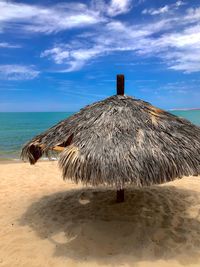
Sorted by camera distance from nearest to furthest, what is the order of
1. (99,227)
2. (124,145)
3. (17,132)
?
1. (124,145)
2. (99,227)
3. (17,132)

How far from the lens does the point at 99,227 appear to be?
16.0ft

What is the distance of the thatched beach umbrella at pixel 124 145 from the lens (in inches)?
158

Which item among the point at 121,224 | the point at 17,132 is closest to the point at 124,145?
the point at 121,224

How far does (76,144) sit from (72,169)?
1.46 feet

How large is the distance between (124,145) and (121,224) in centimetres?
143

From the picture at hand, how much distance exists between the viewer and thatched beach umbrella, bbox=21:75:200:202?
13.2ft

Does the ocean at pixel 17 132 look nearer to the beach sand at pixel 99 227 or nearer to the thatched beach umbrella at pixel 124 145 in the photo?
the beach sand at pixel 99 227

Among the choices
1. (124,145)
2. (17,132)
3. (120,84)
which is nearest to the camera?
(124,145)

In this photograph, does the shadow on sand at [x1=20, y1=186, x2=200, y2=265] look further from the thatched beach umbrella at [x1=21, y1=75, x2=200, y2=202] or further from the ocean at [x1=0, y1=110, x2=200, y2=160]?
the ocean at [x1=0, y1=110, x2=200, y2=160]

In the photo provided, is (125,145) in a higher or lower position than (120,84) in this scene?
lower

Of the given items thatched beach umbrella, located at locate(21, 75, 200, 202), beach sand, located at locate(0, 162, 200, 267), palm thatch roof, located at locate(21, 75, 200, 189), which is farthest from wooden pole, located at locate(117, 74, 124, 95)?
beach sand, located at locate(0, 162, 200, 267)

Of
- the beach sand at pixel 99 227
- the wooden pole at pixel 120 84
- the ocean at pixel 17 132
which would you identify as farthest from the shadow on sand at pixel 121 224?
the ocean at pixel 17 132

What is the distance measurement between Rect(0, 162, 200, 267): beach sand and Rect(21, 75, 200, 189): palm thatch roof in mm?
1014

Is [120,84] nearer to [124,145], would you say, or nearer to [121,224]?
[124,145]
